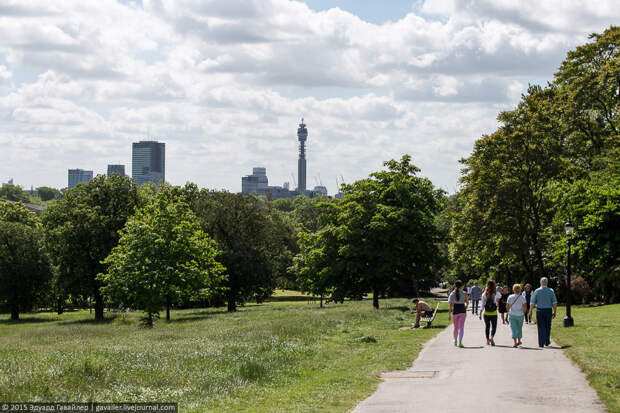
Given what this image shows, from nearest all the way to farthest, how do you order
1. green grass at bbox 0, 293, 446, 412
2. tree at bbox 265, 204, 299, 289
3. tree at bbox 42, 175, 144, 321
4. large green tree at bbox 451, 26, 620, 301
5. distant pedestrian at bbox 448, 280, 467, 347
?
1. green grass at bbox 0, 293, 446, 412
2. distant pedestrian at bbox 448, 280, 467, 347
3. large green tree at bbox 451, 26, 620, 301
4. tree at bbox 42, 175, 144, 321
5. tree at bbox 265, 204, 299, 289

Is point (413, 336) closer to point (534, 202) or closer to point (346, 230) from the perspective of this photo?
point (346, 230)

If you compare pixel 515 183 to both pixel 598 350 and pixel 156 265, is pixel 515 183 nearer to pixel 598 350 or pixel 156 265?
pixel 156 265

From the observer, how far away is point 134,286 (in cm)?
4131

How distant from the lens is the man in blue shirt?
1995 centimetres

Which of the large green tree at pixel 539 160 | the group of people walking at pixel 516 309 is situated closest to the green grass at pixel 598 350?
the group of people walking at pixel 516 309

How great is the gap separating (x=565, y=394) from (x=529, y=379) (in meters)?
1.71

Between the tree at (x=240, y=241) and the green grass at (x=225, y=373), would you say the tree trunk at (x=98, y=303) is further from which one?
the green grass at (x=225, y=373)

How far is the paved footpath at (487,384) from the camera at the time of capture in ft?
36.5

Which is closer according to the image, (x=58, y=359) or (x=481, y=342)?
(x=58, y=359)

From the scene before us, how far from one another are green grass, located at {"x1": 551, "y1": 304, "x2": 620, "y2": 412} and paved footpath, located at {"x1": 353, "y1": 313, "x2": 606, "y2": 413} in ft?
0.70

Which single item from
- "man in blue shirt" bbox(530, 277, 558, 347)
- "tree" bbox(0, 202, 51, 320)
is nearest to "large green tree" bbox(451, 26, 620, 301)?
"man in blue shirt" bbox(530, 277, 558, 347)

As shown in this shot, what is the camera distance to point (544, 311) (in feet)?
65.4

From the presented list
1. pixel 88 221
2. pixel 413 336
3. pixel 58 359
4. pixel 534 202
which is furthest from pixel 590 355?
pixel 88 221

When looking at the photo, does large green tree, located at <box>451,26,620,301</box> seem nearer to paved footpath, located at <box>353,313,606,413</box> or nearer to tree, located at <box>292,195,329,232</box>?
paved footpath, located at <box>353,313,606,413</box>
